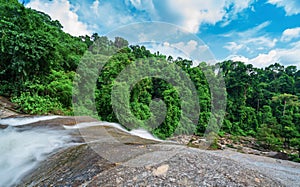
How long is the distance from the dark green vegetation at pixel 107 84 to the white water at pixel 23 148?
4.06m

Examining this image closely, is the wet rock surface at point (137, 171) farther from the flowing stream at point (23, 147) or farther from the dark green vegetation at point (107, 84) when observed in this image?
the dark green vegetation at point (107, 84)

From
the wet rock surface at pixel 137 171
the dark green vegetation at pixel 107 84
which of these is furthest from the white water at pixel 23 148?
the dark green vegetation at pixel 107 84

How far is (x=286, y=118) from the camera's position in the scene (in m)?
21.3

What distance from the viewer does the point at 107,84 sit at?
13.2 meters

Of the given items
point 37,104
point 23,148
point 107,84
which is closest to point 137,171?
point 23,148

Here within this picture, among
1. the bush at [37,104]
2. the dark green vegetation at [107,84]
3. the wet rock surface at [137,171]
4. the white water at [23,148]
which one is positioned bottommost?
the white water at [23,148]

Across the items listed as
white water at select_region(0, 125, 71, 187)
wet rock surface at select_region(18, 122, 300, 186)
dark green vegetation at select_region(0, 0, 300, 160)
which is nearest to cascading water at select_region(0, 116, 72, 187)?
white water at select_region(0, 125, 71, 187)

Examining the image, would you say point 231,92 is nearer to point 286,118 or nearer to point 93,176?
point 286,118

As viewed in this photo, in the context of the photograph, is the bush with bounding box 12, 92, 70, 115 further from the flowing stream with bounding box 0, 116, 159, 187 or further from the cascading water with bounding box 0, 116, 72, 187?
the cascading water with bounding box 0, 116, 72, 187

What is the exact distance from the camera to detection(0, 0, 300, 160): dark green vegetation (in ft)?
29.8

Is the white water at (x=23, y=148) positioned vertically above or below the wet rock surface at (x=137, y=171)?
below

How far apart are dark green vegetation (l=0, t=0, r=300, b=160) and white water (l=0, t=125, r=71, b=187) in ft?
13.3

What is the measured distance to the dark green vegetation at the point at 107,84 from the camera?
9070 mm

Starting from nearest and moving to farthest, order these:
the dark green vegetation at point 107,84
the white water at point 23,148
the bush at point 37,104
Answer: the white water at point 23,148 → the bush at point 37,104 → the dark green vegetation at point 107,84
